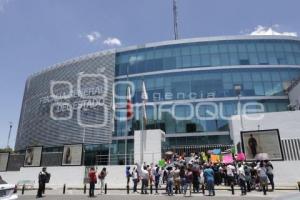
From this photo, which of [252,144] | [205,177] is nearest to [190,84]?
[252,144]

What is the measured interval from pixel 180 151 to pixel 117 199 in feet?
33.0

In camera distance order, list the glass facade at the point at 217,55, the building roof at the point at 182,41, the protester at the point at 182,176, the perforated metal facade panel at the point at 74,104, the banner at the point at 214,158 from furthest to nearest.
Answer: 1. the building roof at the point at 182,41
2. the perforated metal facade panel at the point at 74,104
3. the glass facade at the point at 217,55
4. the banner at the point at 214,158
5. the protester at the point at 182,176

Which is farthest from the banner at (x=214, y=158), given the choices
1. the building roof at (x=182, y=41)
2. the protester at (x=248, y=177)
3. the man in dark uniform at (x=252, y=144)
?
the building roof at (x=182, y=41)

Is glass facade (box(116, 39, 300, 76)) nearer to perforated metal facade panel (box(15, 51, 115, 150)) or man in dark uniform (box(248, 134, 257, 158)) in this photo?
perforated metal facade panel (box(15, 51, 115, 150))

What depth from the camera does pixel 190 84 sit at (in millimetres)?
40312

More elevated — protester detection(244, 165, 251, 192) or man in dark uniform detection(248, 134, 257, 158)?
man in dark uniform detection(248, 134, 257, 158)

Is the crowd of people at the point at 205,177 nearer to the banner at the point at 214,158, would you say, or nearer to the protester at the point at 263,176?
the protester at the point at 263,176

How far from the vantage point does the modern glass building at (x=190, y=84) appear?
127 feet

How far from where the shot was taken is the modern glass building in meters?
38.8

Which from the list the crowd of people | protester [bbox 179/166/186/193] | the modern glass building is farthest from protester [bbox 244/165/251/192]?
the modern glass building

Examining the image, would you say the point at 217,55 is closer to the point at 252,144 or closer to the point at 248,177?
the point at 252,144

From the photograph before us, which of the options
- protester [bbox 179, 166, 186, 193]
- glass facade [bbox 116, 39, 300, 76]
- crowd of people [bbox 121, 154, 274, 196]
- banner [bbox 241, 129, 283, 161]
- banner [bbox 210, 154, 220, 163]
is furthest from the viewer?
glass facade [bbox 116, 39, 300, 76]

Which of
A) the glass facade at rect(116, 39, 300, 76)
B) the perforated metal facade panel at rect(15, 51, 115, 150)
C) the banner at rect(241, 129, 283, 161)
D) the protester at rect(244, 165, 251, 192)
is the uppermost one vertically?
the glass facade at rect(116, 39, 300, 76)

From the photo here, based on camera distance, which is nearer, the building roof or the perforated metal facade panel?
the perforated metal facade panel
